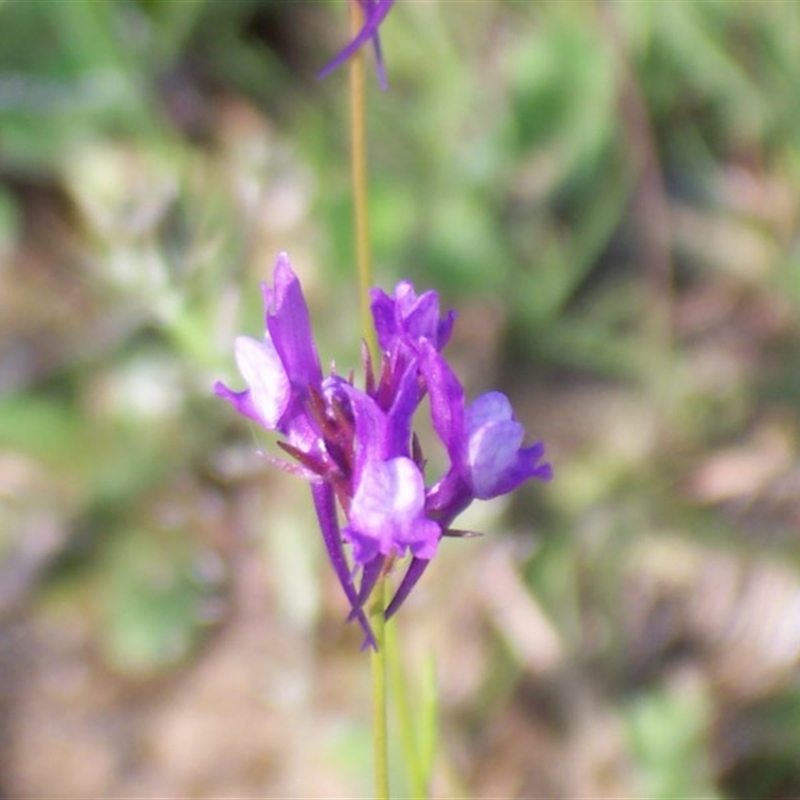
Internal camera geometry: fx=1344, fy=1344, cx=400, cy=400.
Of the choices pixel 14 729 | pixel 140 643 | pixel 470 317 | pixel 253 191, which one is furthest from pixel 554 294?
pixel 14 729

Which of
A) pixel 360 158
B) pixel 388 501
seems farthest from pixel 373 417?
pixel 360 158

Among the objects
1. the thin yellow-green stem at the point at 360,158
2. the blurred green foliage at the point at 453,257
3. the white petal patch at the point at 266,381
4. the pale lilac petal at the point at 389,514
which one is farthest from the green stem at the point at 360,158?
the blurred green foliage at the point at 453,257

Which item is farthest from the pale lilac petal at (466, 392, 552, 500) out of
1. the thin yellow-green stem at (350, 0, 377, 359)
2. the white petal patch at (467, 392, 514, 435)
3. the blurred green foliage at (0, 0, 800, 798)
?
the blurred green foliage at (0, 0, 800, 798)

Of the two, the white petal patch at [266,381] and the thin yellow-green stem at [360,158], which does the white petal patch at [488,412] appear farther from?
the thin yellow-green stem at [360,158]

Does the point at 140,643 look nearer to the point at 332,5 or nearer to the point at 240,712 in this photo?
the point at 240,712

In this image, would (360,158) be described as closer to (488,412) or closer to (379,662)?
(488,412)

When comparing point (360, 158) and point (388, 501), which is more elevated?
point (360, 158)

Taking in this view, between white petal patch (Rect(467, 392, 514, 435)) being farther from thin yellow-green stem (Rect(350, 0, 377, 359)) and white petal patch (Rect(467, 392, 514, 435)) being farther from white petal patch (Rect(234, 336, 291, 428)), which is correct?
thin yellow-green stem (Rect(350, 0, 377, 359))
